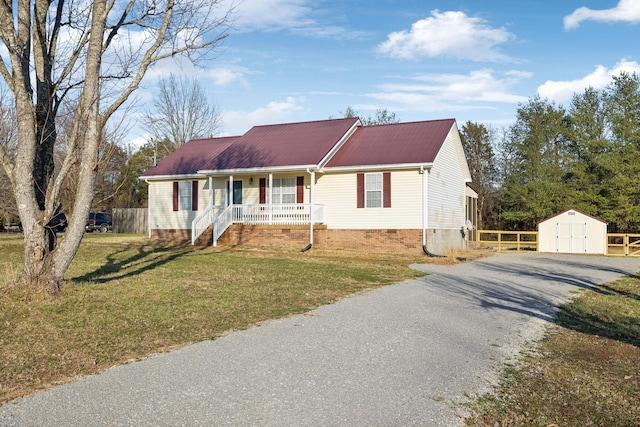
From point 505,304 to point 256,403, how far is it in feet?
26.0

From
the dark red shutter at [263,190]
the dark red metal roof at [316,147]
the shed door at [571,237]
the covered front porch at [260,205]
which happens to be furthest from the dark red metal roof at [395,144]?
the shed door at [571,237]

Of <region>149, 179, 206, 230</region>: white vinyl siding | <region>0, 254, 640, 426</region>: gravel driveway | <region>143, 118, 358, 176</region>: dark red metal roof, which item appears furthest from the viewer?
<region>149, 179, 206, 230</region>: white vinyl siding

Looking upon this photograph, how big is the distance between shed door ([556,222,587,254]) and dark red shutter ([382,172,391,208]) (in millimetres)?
9800

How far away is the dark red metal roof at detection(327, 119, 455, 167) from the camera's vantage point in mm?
22766

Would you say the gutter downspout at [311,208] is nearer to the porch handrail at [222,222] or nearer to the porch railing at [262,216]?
the porch railing at [262,216]

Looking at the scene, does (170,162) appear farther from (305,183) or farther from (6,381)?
(6,381)

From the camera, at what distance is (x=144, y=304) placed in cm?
998

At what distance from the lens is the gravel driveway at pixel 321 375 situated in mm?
4945

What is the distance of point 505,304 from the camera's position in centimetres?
1184

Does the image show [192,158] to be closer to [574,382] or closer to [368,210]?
[368,210]

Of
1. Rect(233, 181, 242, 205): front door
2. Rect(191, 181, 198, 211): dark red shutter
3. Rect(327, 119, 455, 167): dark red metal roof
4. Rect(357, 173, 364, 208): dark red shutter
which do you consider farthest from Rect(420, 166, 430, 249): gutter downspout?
Rect(191, 181, 198, 211): dark red shutter

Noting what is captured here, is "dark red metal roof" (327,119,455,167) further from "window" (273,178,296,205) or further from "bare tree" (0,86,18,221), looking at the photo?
"bare tree" (0,86,18,221)

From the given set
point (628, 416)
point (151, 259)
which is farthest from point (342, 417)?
point (151, 259)

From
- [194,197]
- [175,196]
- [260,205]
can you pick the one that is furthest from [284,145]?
[175,196]
